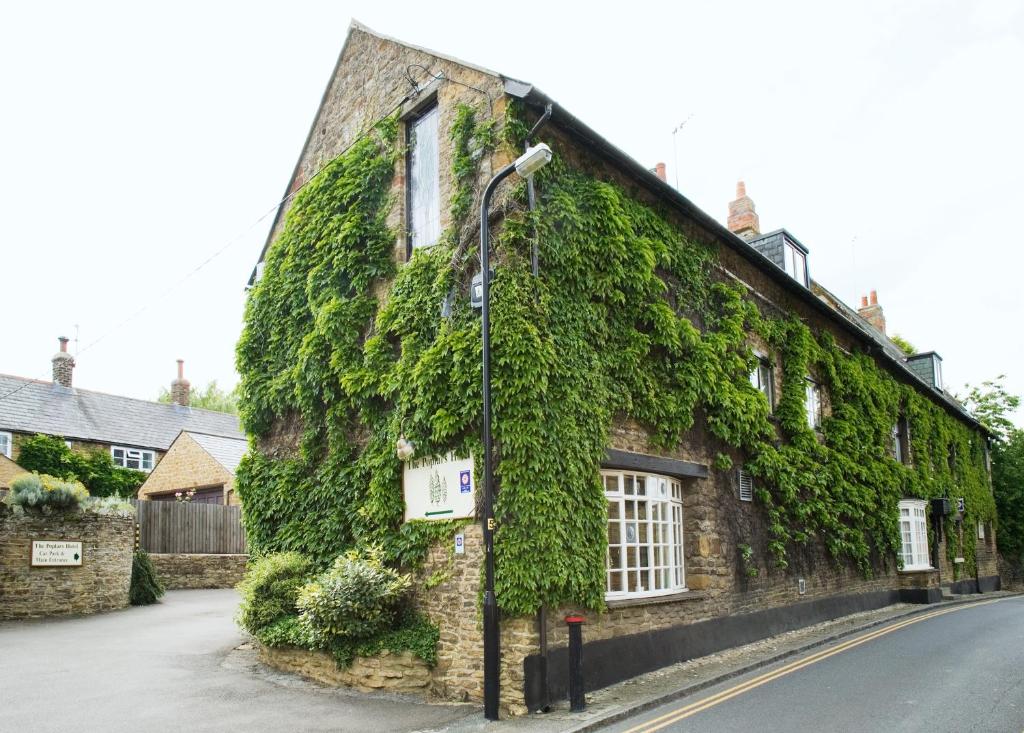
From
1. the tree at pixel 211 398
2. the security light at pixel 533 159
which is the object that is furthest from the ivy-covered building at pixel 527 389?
the tree at pixel 211 398

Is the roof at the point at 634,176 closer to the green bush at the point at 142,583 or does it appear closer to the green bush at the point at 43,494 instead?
the green bush at the point at 43,494

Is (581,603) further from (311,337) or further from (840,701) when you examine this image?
(311,337)

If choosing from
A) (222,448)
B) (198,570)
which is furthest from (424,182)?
(222,448)

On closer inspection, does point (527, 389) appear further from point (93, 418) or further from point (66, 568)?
point (93, 418)

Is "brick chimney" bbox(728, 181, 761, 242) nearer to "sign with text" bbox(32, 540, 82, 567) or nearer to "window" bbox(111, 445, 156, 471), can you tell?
"sign with text" bbox(32, 540, 82, 567)

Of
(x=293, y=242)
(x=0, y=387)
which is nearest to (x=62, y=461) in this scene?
(x=0, y=387)

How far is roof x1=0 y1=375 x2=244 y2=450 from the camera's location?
32000mm

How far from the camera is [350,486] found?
11.2 m

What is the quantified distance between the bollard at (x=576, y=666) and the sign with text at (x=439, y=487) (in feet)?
5.83

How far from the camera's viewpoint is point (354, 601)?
9.57m

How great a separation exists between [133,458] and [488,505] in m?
31.6

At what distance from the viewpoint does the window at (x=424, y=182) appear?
1130cm

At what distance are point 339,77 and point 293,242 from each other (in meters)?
3.12

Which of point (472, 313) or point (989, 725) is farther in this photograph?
point (472, 313)
